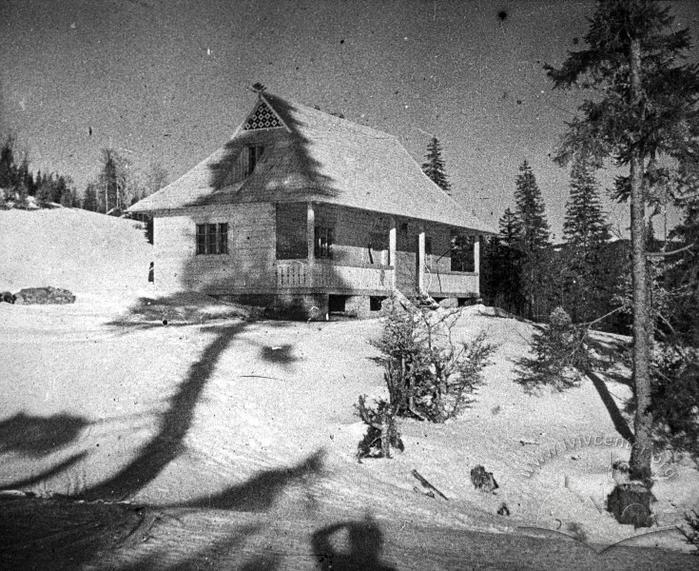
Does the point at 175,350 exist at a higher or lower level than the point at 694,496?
higher

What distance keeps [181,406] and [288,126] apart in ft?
51.9

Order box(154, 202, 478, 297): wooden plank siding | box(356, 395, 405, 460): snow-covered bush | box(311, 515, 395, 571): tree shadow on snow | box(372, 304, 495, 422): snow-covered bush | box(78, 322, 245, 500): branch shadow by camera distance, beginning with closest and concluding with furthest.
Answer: box(311, 515, 395, 571): tree shadow on snow, box(78, 322, 245, 500): branch shadow, box(356, 395, 405, 460): snow-covered bush, box(372, 304, 495, 422): snow-covered bush, box(154, 202, 478, 297): wooden plank siding

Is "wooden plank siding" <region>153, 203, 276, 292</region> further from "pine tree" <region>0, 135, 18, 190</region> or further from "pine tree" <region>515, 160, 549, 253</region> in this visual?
"pine tree" <region>0, 135, 18, 190</region>

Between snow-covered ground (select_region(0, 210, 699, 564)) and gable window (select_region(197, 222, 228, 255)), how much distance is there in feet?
25.8

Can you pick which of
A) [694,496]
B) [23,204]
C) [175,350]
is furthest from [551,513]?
[23,204]

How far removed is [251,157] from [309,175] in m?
3.39

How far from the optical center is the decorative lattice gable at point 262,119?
79.0 feet

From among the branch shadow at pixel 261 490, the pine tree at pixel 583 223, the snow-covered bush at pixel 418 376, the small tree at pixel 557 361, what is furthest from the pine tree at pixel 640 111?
the pine tree at pixel 583 223

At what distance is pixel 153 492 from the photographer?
25.3 ft

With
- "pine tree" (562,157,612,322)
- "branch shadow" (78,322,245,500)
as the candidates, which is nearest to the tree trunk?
"branch shadow" (78,322,245,500)

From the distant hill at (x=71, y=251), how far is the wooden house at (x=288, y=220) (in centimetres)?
1443

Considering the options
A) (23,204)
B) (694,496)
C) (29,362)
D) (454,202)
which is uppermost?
(23,204)

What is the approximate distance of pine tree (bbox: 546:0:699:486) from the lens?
9.95 m

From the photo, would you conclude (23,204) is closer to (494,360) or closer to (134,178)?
(134,178)
